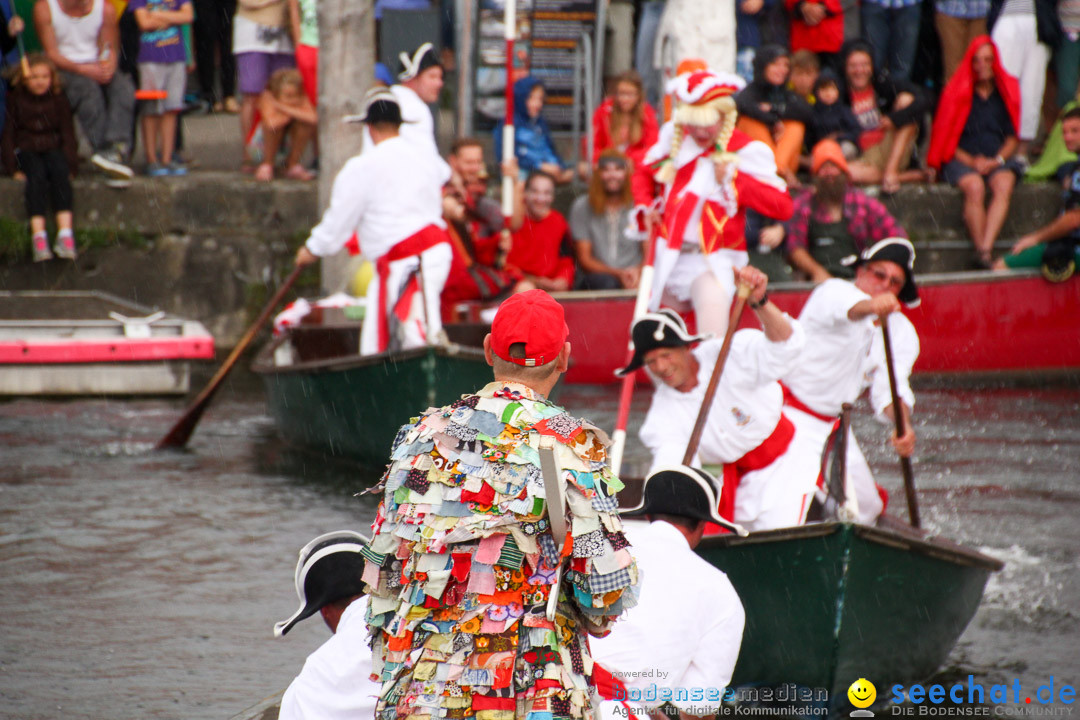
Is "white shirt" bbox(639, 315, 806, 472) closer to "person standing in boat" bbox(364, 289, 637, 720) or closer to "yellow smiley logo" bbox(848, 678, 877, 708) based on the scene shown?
"yellow smiley logo" bbox(848, 678, 877, 708)

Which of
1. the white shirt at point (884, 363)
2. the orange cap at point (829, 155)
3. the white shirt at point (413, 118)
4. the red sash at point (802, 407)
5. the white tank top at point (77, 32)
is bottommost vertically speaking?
the red sash at point (802, 407)

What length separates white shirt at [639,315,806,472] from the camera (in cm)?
505

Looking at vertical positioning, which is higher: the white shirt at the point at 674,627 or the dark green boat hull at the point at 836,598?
the white shirt at the point at 674,627

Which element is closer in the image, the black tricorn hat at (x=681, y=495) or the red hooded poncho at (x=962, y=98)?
the black tricorn hat at (x=681, y=495)

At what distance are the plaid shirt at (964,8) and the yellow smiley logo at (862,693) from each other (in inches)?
340

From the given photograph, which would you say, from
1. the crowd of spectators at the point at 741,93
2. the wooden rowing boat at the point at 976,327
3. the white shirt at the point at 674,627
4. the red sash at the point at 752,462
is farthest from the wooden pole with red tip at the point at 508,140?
the white shirt at the point at 674,627

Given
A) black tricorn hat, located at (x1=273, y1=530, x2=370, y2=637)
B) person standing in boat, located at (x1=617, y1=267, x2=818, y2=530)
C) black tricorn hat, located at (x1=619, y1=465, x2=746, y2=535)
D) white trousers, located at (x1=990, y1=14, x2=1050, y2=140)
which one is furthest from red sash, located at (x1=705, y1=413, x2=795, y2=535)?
white trousers, located at (x1=990, y1=14, x2=1050, y2=140)

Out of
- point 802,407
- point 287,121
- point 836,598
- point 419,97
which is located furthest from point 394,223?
point 287,121

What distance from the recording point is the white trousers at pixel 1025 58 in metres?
11.4

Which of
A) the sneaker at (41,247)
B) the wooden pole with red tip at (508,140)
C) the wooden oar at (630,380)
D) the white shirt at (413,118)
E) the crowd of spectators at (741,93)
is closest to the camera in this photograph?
the wooden oar at (630,380)

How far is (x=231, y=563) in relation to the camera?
609 cm

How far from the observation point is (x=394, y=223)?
7824mm

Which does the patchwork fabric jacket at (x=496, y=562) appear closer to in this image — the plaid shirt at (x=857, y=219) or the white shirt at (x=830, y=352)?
the white shirt at (x=830, y=352)

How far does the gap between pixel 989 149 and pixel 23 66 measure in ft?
25.8
